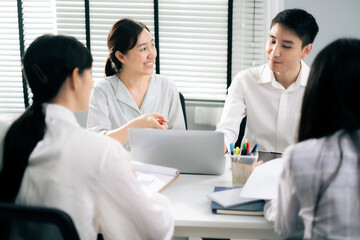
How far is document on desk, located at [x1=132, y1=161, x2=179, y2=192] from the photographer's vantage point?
4.28 ft

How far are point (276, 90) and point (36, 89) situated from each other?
134cm

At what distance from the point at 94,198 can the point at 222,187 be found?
0.51m

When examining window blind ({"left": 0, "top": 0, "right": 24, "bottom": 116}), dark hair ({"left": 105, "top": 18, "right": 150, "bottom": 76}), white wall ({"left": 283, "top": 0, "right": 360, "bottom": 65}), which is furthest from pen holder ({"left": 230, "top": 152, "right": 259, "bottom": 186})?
window blind ({"left": 0, "top": 0, "right": 24, "bottom": 116})

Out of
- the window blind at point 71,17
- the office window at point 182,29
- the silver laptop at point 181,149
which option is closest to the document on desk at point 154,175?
the silver laptop at point 181,149

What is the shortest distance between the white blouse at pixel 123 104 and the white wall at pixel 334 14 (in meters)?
1.19

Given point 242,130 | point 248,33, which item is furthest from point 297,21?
point 248,33

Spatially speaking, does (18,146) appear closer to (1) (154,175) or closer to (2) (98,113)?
(1) (154,175)

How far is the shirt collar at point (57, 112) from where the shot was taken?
37.8 inches

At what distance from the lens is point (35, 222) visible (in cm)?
80

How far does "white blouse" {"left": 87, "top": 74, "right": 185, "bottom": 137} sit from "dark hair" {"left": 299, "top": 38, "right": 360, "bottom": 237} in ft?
3.90

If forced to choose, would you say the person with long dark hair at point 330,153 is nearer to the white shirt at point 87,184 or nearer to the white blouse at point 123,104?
the white shirt at point 87,184

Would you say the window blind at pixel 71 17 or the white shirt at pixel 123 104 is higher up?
the window blind at pixel 71 17

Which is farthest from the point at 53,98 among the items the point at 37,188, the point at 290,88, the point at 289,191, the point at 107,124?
the point at 290,88

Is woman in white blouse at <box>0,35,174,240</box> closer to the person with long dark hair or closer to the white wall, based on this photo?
the person with long dark hair
